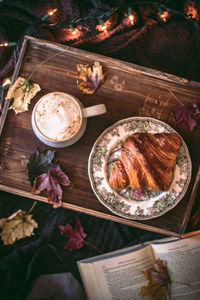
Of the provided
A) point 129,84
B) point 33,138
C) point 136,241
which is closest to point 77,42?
point 129,84

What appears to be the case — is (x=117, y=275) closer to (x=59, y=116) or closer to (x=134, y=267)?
(x=134, y=267)

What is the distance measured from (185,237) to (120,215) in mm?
388

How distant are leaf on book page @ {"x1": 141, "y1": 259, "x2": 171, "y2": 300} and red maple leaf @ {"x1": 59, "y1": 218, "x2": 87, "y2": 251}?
36cm

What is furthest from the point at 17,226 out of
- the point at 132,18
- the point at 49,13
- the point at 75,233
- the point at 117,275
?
the point at 132,18

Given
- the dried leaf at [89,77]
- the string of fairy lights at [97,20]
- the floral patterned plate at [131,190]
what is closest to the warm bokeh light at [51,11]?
the string of fairy lights at [97,20]

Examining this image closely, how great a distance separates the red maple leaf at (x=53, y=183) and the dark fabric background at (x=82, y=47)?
249 millimetres

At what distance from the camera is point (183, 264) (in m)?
1.32

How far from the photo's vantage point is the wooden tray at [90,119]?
1.18 m

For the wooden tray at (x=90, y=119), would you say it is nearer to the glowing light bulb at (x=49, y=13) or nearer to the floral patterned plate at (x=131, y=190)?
the floral patterned plate at (x=131, y=190)

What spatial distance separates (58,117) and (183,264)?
3.13 feet

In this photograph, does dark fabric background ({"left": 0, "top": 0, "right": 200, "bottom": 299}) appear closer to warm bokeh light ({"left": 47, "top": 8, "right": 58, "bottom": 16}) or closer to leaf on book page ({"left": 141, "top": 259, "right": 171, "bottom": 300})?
warm bokeh light ({"left": 47, "top": 8, "right": 58, "bottom": 16})

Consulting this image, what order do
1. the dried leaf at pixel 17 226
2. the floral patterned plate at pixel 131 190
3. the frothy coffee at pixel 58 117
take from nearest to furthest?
the frothy coffee at pixel 58 117, the floral patterned plate at pixel 131 190, the dried leaf at pixel 17 226

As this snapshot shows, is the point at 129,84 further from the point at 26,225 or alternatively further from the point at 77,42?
the point at 26,225

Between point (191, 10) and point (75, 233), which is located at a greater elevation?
point (191, 10)
